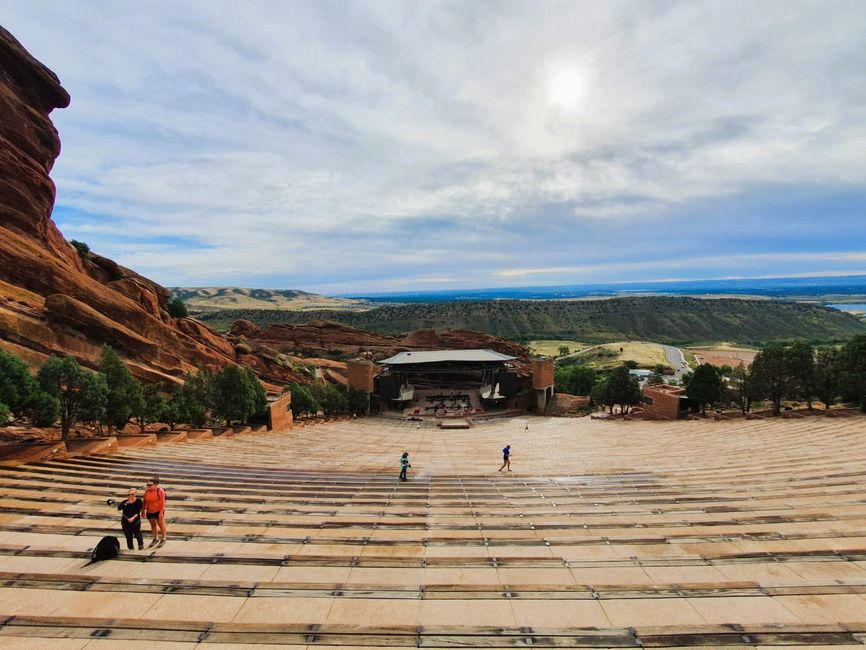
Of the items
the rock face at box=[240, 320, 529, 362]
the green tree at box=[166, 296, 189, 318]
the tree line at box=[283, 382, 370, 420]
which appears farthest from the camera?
the rock face at box=[240, 320, 529, 362]

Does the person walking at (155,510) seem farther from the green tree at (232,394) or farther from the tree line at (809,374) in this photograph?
the tree line at (809,374)

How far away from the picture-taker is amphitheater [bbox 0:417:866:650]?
636 centimetres

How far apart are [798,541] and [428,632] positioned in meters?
8.18

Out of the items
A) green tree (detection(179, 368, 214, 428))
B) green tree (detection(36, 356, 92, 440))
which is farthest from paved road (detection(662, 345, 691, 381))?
green tree (detection(36, 356, 92, 440))

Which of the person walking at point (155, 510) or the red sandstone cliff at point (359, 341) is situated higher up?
the red sandstone cliff at point (359, 341)

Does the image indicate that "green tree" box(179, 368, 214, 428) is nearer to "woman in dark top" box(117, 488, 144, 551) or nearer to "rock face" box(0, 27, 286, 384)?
"rock face" box(0, 27, 286, 384)

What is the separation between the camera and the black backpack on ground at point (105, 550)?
820cm

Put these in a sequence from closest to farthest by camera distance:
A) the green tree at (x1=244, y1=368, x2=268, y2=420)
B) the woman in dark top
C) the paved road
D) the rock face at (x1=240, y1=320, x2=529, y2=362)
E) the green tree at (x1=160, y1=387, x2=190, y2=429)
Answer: the woman in dark top, the green tree at (x1=160, y1=387, x2=190, y2=429), the green tree at (x1=244, y1=368, x2=268, y2=420), the rock face at (x1=240, y1=320, x2=529, y2=362), the paved road

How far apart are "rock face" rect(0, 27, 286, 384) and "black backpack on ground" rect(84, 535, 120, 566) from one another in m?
26.1

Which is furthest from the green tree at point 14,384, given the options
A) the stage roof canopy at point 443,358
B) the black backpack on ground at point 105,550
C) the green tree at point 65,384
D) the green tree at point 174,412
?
the stage roof canopy at point 443,358

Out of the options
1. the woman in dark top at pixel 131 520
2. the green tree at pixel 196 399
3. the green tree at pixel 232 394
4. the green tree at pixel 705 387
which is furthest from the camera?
the green tree at pixel 705 387

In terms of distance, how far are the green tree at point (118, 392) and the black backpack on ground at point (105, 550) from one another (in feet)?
44.8

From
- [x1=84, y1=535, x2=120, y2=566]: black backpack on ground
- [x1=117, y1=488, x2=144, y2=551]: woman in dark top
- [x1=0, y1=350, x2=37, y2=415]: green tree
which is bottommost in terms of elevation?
[x1=84, y1=535, x2=120, y2=566]: black backpack on ground

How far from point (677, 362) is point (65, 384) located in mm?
138475
